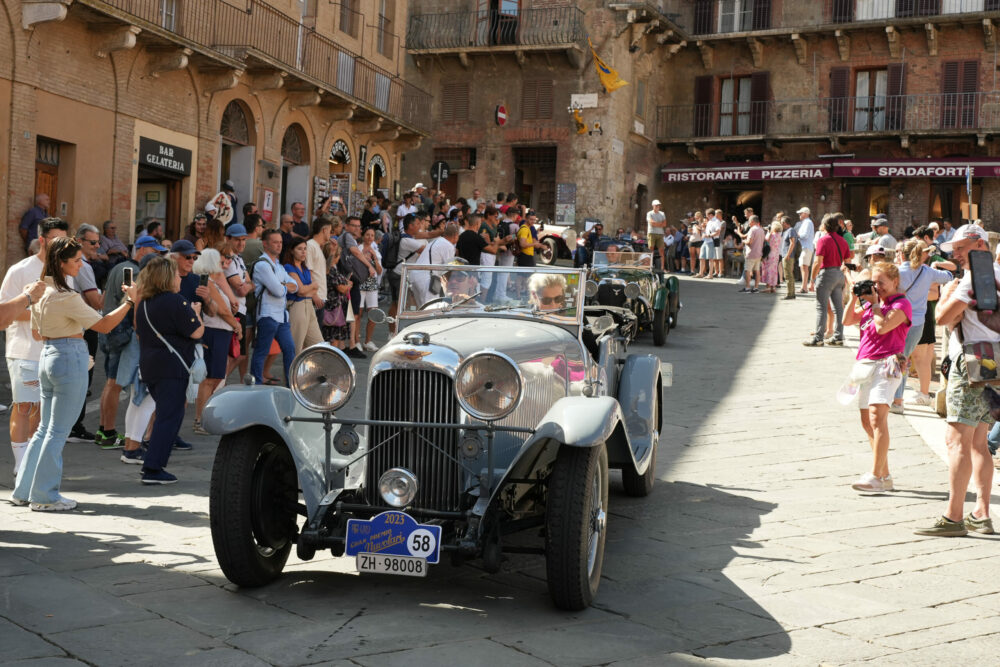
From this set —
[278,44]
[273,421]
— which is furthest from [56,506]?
[278,44]

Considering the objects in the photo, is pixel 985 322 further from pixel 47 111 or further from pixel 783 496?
pixel 47 111

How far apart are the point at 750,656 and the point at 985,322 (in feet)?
10.1

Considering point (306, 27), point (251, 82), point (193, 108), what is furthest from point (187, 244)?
point (306, 27)

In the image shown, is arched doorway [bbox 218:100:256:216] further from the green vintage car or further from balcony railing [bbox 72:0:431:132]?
the green vintage car

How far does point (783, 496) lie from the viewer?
757 cm

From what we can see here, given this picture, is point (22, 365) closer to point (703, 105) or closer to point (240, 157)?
point (240, 157)

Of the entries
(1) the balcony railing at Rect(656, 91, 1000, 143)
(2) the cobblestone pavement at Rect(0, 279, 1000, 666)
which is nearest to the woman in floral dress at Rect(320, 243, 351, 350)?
(2) the cobblestone pavement at Rect(0, 279, 1000, 666)

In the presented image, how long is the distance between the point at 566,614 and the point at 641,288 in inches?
447

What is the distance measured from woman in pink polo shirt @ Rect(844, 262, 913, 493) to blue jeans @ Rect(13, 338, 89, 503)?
5048 millimetres

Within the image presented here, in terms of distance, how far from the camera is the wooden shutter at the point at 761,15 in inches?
1403

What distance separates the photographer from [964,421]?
6.41 m

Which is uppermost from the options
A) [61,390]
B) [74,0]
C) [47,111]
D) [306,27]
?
[306,27]

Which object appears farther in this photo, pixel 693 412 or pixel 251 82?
pixel 251 82

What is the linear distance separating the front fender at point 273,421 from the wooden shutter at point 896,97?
31997 mm
